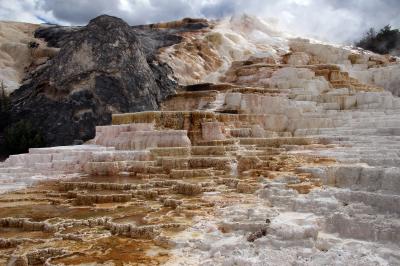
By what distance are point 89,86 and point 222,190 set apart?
13.0 m

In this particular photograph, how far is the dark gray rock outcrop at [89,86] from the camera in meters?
18.7

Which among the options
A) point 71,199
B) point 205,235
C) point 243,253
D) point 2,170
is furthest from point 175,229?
point 2,170

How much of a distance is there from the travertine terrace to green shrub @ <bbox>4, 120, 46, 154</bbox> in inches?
211

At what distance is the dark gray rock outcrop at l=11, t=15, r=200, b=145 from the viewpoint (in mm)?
18734

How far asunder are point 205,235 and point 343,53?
24.5 meters

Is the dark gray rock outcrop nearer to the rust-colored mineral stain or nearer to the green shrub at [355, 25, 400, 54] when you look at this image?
the rust-colored mineral stain

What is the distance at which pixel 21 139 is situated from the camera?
55.8 ft

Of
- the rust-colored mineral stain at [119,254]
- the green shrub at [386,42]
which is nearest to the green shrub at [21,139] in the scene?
the rust-colored mineral stain at [119,254]

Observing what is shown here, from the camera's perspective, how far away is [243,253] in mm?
4613

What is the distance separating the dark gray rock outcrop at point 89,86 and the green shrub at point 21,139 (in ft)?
3.02

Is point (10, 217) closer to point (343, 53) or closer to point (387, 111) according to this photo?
point (387, 111)

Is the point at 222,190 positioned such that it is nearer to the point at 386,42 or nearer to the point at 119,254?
the point at 119,254

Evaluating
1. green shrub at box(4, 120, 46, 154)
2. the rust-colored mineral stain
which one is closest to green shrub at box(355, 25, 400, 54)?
green shrub at box(4, 120, 46, 154)

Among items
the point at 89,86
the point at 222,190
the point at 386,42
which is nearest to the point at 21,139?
the point at 89,86
